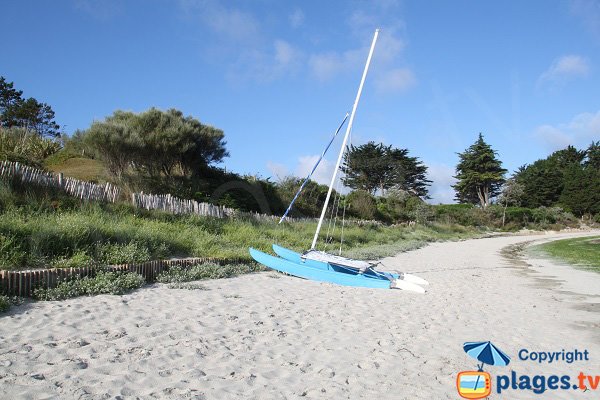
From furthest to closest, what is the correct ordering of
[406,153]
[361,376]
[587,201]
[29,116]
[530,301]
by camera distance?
1. [587,201]
2. [406,153]
3. [29,116]
4. [530,301]
5. [361,376]

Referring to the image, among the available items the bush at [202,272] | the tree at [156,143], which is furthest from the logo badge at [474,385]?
the tree at [156,143]

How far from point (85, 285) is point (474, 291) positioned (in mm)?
9502

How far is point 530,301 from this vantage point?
10484mm

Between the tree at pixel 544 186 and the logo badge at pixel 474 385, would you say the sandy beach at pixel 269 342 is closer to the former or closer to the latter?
the logo badge at pixel 474 385

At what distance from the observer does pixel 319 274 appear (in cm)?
1109

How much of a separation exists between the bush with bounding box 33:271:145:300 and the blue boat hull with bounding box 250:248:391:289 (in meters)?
4.08

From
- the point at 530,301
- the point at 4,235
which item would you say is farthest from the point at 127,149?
the point at 530,301

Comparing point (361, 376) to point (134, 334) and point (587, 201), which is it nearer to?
point (134, 334)

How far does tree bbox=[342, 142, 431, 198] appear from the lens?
207 ft

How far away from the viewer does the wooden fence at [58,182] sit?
38.5 ft

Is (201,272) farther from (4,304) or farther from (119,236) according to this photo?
(4,304)

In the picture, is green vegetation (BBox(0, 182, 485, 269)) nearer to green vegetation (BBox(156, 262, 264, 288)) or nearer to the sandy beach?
green vegetation (BBox(156, 262, 264, 288))

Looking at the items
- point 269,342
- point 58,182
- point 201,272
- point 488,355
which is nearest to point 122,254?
point 201,272

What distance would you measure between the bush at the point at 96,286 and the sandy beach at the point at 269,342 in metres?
0.31
